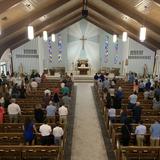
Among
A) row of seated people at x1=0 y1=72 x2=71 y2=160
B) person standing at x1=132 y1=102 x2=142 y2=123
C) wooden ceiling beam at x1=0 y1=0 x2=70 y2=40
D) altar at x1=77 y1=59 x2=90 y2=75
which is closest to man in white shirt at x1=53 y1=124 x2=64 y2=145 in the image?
row of seated people at x1=0 y1=72 x2=71 y2=160

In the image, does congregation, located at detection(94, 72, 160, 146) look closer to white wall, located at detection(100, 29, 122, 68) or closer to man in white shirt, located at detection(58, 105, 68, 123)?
man in white shirt, located at detection(58, 105, 68, 123)

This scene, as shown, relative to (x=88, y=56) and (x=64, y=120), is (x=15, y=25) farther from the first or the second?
(x=88, y=56)

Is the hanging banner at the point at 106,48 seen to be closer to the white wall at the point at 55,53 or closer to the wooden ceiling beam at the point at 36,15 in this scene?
the white wall at the point at 55,53

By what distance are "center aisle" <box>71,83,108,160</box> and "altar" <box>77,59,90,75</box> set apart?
10.6m

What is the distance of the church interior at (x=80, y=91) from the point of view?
362 inches

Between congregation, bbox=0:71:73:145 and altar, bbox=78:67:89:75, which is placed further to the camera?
altar, bbox=78:67:89:75

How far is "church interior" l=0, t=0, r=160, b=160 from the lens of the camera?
9.19 meters

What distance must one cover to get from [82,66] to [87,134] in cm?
1731

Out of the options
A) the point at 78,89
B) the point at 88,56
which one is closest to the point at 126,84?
the point at 78,89

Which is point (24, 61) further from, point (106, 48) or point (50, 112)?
point (50, 112)

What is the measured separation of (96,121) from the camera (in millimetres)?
13172

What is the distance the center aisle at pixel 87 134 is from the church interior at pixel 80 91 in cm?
3

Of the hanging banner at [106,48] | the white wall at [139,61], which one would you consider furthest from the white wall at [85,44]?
the white wall at [139,61]

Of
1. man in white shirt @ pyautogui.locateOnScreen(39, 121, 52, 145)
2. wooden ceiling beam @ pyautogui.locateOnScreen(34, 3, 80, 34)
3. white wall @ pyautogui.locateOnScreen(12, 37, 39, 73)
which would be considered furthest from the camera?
white wall @ pyautogui.locateOnScreen(12, 37, 39, 73)
